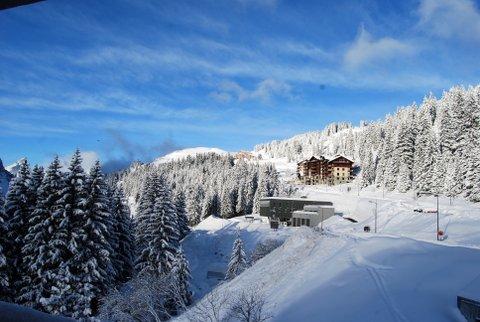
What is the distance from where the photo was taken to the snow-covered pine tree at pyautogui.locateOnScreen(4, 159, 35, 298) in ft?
99.3

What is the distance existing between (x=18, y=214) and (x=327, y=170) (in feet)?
417

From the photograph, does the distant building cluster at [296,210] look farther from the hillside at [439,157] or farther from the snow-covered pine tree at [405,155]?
the hillside at [439,157]

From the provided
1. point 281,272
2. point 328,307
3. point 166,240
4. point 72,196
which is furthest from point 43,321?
point 166,240

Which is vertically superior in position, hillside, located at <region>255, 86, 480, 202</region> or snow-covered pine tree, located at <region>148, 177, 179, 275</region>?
hillside, located at <region>255, 86, 480, 202</region>

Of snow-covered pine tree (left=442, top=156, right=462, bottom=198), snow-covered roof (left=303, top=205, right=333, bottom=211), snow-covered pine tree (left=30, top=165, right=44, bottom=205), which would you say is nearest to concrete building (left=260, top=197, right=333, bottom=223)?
snow-covered roof (left=303, top=205, right=333, bottom=211)

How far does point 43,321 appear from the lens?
1.81 meters

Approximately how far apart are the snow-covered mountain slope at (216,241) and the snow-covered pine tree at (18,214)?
36091 millimetres

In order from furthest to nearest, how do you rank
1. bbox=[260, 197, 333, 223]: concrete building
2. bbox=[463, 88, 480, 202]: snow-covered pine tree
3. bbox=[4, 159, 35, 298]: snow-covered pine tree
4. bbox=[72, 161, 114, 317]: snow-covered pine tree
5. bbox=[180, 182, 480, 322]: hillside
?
bbox=[260, 197, 333, 223]: concrete building, bbox=[463, 88, 480, 202]: snow-covered pine tree, bbox=[4, 159, 35, 298]: snow-covered pine tree, bbox=[72, 161, 114, 317]: snow-covered pine tree, bbox=[180, 182, 480, 322]: hillside

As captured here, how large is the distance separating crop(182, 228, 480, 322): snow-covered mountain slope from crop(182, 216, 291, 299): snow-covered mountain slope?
117 feet

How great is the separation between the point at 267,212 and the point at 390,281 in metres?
78.2

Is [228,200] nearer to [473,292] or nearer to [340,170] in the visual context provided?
[340,170]

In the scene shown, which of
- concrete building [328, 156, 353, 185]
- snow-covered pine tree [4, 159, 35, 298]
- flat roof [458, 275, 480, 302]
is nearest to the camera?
flat roof [458, 275, 480, 302]

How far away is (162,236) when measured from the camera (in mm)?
44594

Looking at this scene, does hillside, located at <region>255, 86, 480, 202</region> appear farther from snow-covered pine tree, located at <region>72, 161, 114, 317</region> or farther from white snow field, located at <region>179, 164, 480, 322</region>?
snow-covered pine tree, located at <region>72, 161, 114, 317</region>
